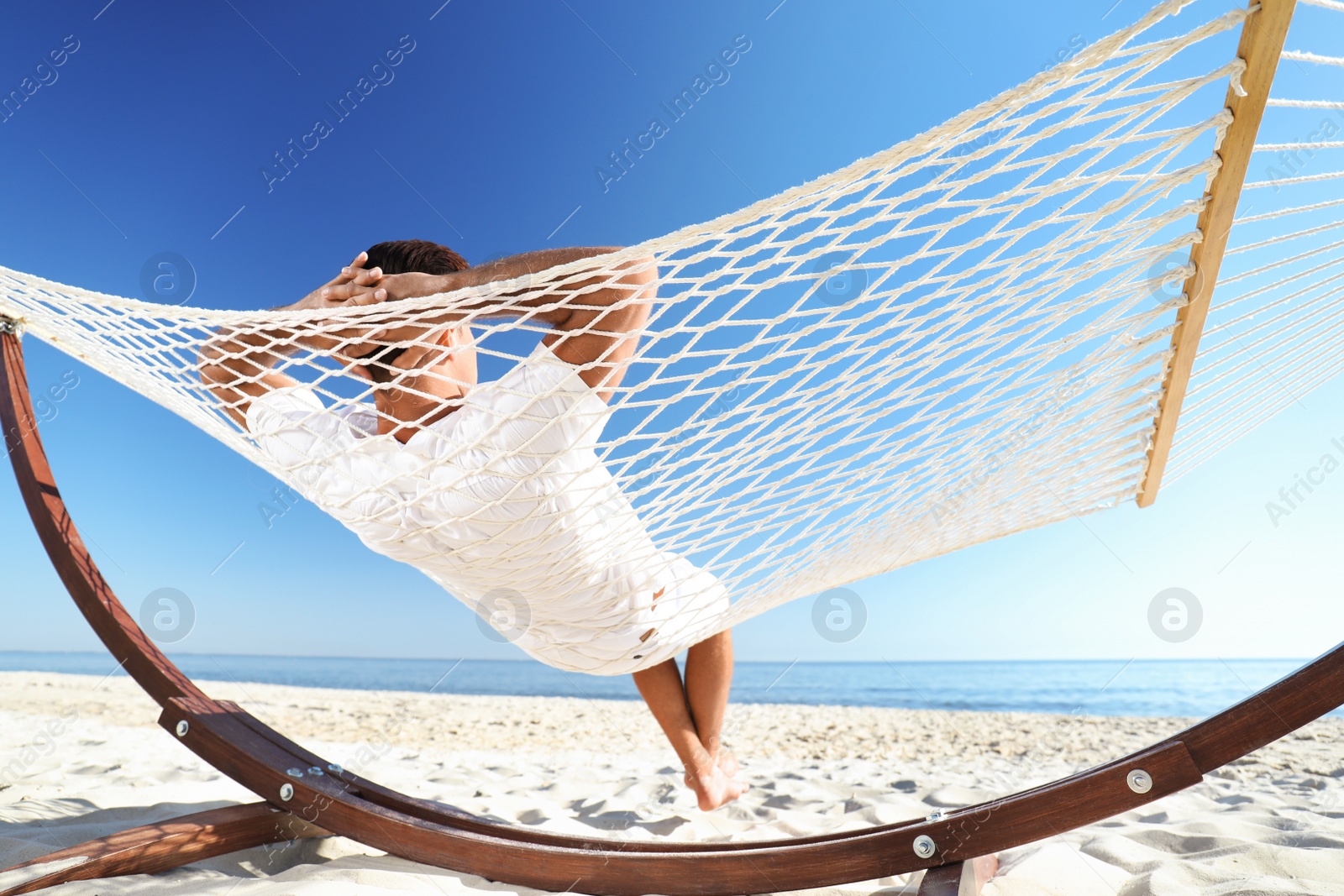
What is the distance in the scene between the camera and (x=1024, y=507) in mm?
1324

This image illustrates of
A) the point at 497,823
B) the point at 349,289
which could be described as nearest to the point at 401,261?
the point at 349,289

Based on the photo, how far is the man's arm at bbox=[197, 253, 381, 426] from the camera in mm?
979

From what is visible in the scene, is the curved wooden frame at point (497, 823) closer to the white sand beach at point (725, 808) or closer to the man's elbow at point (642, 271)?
the white sand beach at point (725, 808)

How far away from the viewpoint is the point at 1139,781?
80 cm

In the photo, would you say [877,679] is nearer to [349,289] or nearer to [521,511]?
[521,511]

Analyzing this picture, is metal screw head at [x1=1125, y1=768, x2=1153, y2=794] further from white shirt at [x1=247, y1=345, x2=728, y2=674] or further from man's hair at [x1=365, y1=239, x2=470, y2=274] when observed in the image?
man's hair at [x1=365, y1=239, x2=470, y2=274]

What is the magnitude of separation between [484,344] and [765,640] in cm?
1138

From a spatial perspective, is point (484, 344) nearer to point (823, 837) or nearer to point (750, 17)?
point (823, 837)

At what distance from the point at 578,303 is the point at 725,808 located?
129cm

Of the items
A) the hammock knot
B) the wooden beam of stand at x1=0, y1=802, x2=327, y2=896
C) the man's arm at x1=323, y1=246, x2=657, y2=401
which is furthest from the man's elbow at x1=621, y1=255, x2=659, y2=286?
the wooden beam of stand at x1=0, y1=802, x2=327, y2=896

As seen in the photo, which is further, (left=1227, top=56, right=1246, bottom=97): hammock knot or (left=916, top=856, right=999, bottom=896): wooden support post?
(left=916, top=856, right=999, bottom=896): wooden support post

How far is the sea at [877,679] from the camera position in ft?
25.6

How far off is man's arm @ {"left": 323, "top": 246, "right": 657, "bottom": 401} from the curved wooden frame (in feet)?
2.14

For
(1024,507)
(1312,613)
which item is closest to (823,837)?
(1024,507)
